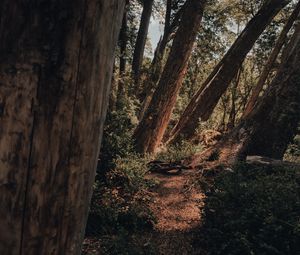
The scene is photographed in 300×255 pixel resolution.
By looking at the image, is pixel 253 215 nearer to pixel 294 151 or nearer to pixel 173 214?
pixel 173 214

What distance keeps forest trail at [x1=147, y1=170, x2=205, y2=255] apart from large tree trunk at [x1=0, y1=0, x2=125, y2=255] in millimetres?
3694

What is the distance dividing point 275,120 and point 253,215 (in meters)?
3.09

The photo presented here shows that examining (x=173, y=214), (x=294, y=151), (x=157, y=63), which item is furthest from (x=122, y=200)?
(x=157, y=63)

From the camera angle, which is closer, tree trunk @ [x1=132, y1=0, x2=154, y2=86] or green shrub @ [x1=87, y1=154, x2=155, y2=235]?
green shrub @ [x1=87, y1=154, x2=155, y2=235]

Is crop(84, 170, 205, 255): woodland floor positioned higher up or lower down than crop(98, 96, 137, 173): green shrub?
lower down

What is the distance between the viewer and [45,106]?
1.29m

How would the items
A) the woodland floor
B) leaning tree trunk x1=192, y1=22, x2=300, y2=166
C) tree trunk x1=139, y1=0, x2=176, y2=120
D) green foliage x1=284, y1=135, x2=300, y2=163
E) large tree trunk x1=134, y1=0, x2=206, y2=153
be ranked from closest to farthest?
the woodland floor → leaning tree trunk x1=192, y1=22, x2=300, y2=166 → large tree trunk x1=134, y1=0, x2=206, y2=153 → green foliage x1=284, y1=135, x2=300, y2=163 → tree trunk x1=139, y1=0, x2=176, y2=120

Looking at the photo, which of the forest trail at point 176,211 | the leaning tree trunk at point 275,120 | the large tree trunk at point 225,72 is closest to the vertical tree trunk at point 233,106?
the large tree trunk at point 225,72

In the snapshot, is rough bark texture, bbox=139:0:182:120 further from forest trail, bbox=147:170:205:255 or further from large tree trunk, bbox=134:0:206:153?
forest trail, bbox=147:170:205:255

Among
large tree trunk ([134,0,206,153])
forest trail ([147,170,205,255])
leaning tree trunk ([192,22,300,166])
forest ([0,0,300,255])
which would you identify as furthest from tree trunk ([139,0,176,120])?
leaning tree trunk ([192,22,300,166])

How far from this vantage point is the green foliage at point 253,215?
13.1 feet

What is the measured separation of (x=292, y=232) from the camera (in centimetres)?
A: 401

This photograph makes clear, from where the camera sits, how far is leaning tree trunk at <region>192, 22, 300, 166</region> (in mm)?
6820

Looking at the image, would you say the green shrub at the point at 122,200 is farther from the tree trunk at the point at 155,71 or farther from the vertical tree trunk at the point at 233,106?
the vertical tree trunk at the point at 233,106
